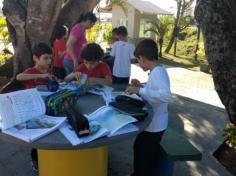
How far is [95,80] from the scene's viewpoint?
12.0 feet

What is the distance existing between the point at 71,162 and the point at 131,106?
0.71 m

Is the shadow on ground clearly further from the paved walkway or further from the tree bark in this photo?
the tree bark

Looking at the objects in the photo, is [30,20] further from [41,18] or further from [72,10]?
[72,10]

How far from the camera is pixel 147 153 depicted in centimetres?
312

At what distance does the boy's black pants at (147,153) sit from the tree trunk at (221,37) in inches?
57.1

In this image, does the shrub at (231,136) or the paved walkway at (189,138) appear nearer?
the paved walkway at (189,138)

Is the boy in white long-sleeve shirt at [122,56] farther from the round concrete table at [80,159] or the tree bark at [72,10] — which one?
the round concrete table at [80,159]

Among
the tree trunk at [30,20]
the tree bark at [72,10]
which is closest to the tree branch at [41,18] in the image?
the tree trunk at [30,20]

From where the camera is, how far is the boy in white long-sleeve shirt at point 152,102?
2764mm

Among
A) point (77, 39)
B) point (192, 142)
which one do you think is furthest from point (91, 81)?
point (192, 142)

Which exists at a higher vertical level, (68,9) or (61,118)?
(68,9)

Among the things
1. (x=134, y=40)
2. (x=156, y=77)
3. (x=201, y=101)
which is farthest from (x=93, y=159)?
(x=134, y=40)

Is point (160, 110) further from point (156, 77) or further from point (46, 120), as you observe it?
point (46, 120)

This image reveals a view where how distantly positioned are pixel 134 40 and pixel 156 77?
18.0m
